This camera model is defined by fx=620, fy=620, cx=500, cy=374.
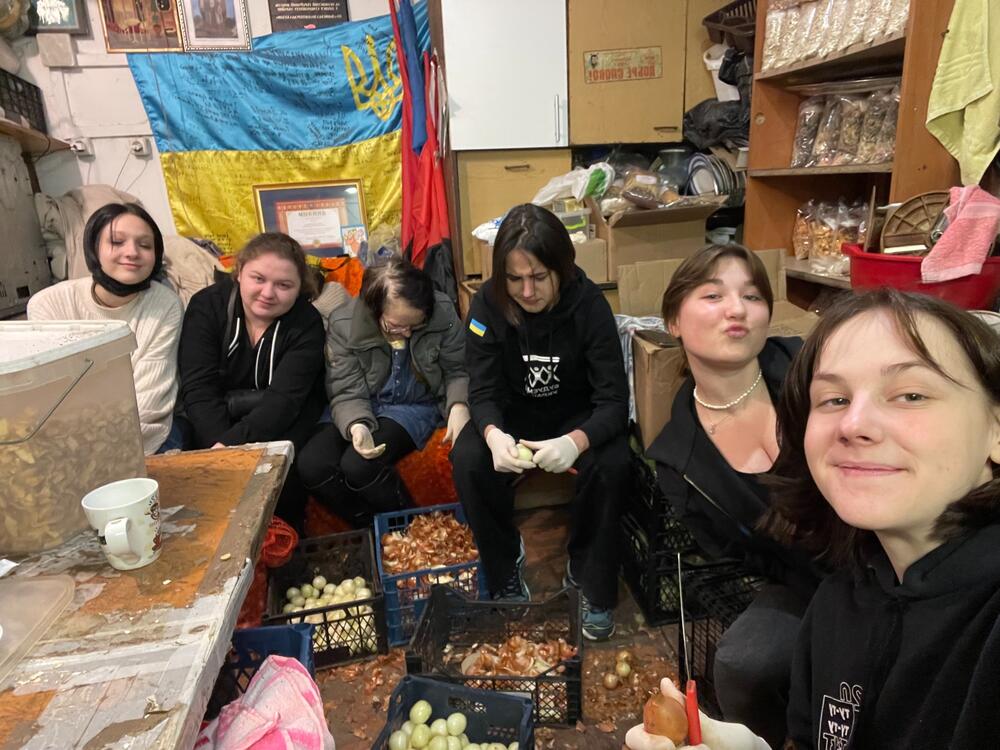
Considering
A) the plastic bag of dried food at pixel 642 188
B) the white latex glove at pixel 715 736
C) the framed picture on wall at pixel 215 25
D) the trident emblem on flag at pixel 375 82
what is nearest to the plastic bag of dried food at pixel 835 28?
the plastic bag of dried food at pixel 642 188

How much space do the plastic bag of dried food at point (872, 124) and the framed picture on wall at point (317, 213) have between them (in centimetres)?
235

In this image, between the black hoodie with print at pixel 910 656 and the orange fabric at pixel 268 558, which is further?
the orange fabric at pixel 268 558

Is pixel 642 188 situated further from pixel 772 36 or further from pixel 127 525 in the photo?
pixel 127 525

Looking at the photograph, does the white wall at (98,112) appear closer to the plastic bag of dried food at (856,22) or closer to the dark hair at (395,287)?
the dark hair at (395,287)

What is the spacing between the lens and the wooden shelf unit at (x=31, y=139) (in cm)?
247

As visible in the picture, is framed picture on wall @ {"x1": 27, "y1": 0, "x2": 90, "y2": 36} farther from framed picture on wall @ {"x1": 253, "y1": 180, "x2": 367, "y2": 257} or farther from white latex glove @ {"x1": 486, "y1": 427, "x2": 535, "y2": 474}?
white latex glove @ {"x1": 486, "y1": 427, "x2": 535, "y2": 474}

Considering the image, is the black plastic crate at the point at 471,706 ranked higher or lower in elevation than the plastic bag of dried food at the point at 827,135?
lower

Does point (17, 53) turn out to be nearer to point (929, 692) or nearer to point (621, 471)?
point (621, 471)

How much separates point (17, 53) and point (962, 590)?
398 centimetres

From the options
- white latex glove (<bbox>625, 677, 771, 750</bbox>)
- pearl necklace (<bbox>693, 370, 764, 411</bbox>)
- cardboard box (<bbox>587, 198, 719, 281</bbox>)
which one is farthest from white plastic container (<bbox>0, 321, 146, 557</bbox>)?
cardboard box (<bbox>587, 198, 719, 281</bbox>)

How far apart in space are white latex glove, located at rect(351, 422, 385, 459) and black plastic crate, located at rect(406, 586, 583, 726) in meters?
0.55

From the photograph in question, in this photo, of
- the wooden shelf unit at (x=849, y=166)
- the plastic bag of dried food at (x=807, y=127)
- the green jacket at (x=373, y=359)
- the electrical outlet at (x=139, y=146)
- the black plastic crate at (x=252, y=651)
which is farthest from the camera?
the electrical outlet at (x=139, y=146)

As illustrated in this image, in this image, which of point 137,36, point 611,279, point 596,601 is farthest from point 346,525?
point 137,36

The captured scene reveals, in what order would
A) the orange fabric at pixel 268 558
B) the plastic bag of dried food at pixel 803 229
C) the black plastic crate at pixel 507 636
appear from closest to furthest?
the black plastic crate at pixel 507 636, the orange fabric at pixel 268 558, the plastic bag of dried food at pixel 803 229
